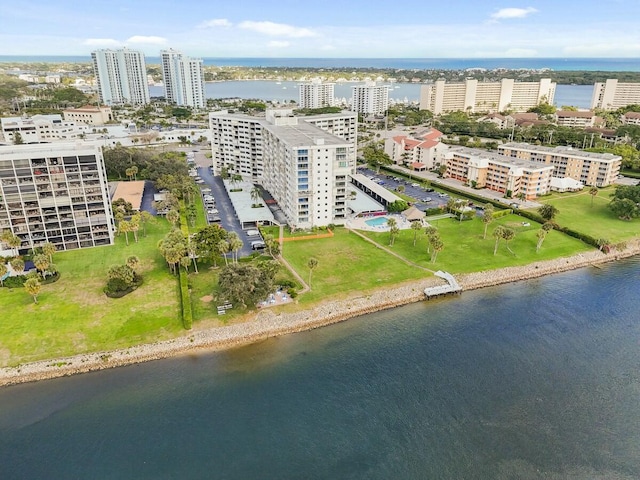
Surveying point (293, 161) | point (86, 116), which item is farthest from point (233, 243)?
point (86, 116)

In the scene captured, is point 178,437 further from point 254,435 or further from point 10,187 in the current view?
point 10,187

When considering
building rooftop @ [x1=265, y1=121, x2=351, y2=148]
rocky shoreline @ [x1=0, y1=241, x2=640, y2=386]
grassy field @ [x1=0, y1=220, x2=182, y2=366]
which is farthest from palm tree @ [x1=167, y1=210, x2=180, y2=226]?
rocky shoreline @ [x1=0, y1=241, x2=640, y2=386]

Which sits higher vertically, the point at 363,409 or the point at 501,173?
the point at 501,173

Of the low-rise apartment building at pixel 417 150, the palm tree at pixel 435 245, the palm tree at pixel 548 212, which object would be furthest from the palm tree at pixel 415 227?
the low-rise apartment building at pixel 417 150

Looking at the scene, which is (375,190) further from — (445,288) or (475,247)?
(445,288)

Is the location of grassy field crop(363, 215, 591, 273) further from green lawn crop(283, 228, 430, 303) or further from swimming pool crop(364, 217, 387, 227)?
swimming pool crop(364, 217, 387, 227)

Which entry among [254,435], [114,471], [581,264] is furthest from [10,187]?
[581,264]
